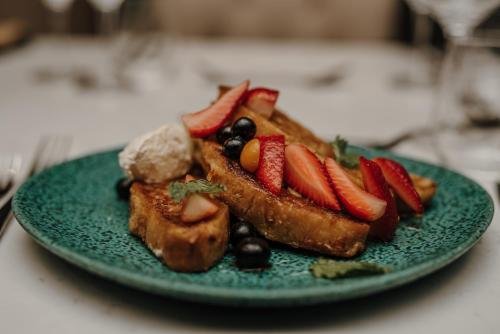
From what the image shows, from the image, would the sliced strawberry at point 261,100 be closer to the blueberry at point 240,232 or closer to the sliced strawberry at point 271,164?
the sliced strawberry at point 271,164

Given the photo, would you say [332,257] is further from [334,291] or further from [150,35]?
[150,35]

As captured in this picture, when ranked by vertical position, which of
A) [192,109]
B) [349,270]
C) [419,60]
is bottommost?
[192,109]

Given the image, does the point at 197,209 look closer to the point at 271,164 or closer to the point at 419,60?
the point at 271,164

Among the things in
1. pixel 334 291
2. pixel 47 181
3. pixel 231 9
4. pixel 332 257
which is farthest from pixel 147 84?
pixel 334 291

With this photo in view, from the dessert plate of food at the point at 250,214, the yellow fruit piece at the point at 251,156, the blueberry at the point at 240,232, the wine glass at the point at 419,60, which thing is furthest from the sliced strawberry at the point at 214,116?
the wine glass at the point at 419,60

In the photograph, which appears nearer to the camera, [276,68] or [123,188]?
[123,188]

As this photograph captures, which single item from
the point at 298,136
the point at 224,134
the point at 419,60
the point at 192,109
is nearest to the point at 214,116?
the point at 224,134

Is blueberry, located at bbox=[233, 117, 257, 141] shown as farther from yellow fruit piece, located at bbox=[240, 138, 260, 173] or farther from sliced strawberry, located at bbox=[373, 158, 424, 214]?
sliced strawberry, located at bbox=[373, 158, 424, 214]
